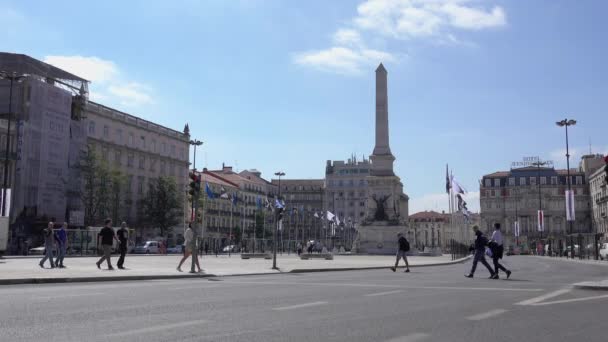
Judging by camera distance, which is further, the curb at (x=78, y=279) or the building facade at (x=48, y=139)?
the building facade at (x=48, y=139)

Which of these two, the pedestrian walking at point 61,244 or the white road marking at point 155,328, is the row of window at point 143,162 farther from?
the white road marking at point 155,328

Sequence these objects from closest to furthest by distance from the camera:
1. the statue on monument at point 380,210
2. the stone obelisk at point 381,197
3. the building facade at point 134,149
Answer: the stone obelisk at point 381,197 < the statue on monument at point 380,210 < the building facade at point 134,149

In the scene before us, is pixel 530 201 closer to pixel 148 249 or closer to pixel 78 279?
pixel 148 249

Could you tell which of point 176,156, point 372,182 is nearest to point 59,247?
point 372,182

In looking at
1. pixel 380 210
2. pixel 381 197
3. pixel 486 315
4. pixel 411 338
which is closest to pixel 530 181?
pixel 381 197

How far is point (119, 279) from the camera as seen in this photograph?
60.5 ft

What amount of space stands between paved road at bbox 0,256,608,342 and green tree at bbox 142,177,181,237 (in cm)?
6287

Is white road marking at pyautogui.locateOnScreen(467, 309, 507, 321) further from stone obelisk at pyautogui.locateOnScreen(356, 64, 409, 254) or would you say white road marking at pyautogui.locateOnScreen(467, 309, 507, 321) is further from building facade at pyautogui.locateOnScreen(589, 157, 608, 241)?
building facade at pyautogui.locateOnScreen(589, 157, 608, 241)

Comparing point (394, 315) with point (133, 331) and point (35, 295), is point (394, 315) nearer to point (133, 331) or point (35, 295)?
point (133, 331)

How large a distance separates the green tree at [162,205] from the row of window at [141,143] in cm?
714

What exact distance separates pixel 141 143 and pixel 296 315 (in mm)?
76704

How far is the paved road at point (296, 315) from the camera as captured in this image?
768cm

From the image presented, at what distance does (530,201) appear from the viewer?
131 meters

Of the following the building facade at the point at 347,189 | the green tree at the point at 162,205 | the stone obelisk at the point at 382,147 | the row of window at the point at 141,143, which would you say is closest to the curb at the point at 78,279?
the stone obelisk at the point at 382,147
